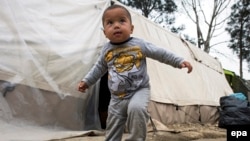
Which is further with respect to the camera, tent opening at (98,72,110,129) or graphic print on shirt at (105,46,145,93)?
tent opening at (98,72,110,129)

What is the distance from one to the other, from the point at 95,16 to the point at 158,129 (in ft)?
5.92

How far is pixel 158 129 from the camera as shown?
498 centimetres

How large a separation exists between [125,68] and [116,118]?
1.18 feet

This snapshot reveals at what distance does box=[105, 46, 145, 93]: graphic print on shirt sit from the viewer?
257cm

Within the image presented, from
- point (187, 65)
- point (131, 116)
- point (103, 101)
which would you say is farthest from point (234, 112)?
point (131, 116)

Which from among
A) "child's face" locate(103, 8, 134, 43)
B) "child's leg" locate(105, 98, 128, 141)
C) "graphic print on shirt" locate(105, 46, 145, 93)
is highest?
"child's face" locate(103, 8, 134, 43)

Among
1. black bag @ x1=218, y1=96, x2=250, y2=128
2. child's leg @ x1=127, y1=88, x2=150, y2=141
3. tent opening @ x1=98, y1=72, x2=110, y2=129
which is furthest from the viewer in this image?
black bag @ x1=218, y1=96, x2=250, y2=128

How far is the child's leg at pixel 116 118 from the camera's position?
2559 millimetres

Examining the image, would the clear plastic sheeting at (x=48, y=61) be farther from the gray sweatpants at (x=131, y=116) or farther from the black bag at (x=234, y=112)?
the black bag at (x=234, y=112)

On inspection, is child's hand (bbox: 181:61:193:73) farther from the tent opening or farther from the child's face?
the tent opening

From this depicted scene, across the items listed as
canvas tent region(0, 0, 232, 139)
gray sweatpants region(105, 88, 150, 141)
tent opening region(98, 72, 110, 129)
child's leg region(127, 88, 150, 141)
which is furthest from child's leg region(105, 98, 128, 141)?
tent opening region(98, 72, 110, 129)

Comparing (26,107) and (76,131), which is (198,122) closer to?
(76,131)

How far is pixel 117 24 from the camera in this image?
261 centimetres

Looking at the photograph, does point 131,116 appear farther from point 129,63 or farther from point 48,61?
point 48,61
